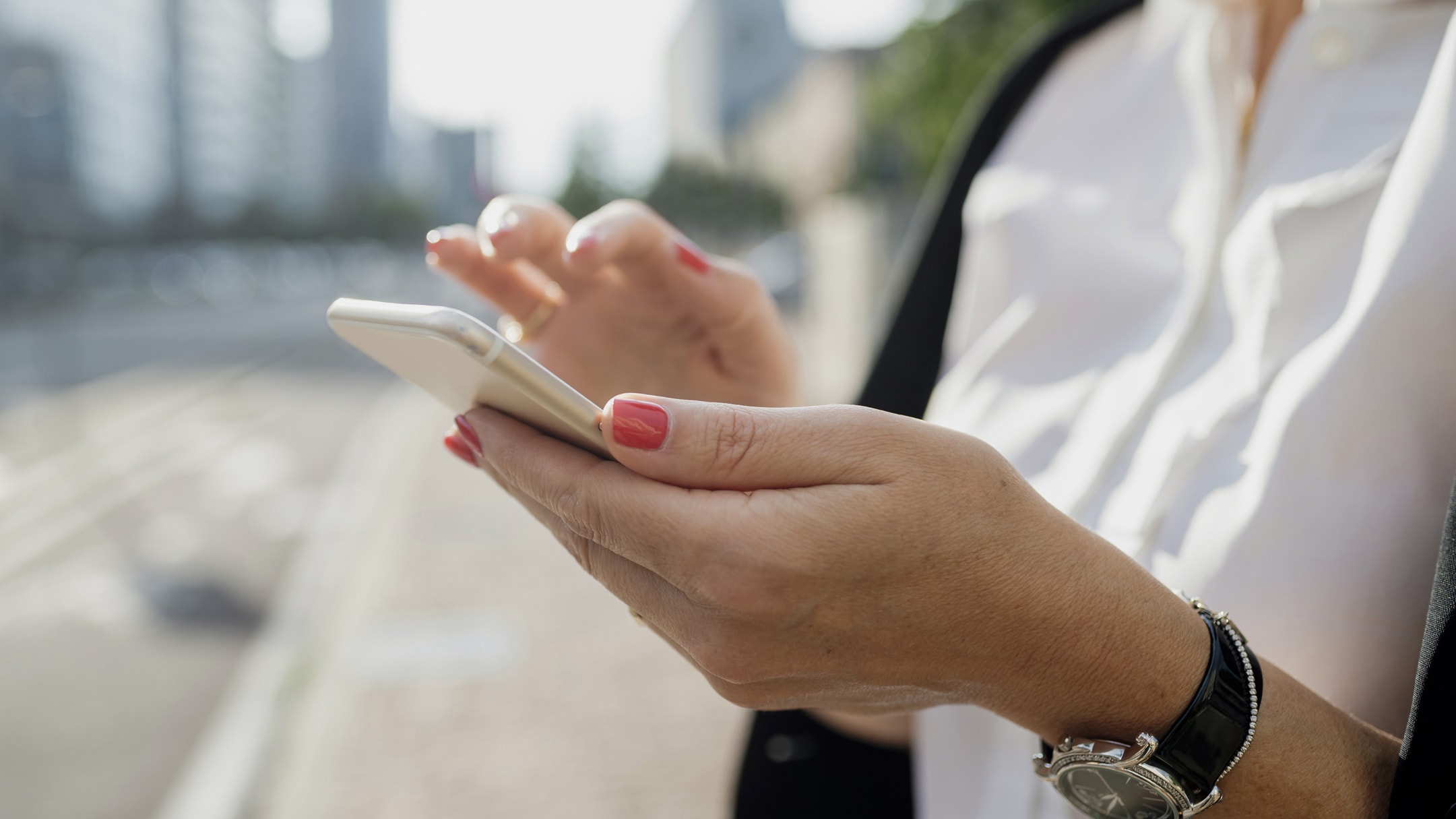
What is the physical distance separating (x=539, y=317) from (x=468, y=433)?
42cm

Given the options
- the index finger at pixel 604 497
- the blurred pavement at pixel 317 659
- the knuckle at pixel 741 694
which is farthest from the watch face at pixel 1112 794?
the blurred pavement at pixel 317 659

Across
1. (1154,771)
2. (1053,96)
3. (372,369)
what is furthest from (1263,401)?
(372,369)

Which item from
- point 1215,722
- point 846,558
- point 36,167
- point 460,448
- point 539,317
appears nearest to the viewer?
point 846,558

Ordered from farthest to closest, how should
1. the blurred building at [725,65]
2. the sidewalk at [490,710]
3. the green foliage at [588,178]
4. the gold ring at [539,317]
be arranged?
the blurred building at [725,65], the green foliage at [588,178], the sidewalk at [490,710], the gold ring at [539,317]

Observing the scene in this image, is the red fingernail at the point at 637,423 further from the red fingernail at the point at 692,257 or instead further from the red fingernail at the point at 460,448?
the red fingernail at the point at 692,257

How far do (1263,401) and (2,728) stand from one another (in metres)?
5.11

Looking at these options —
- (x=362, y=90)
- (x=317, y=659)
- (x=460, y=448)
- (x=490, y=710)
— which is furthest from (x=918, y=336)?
(x=362, y=90)

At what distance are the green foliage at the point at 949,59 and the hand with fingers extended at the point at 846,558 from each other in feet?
15.6

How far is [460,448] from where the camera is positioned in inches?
47.1

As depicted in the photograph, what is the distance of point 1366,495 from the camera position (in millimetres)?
1061

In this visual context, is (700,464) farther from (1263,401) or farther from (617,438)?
(1263,401)

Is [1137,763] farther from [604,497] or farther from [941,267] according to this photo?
→ [941,267]

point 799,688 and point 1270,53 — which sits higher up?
point 1270,53

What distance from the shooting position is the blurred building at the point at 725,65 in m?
53.8
